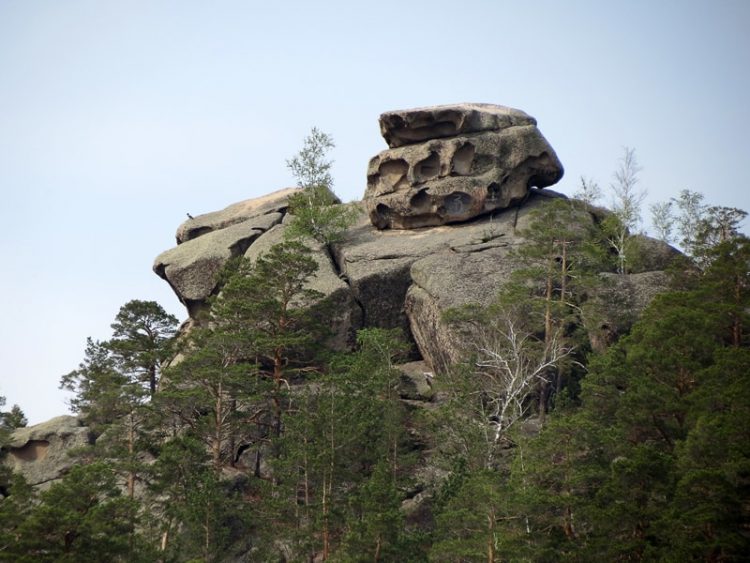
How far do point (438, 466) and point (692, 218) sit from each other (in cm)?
2317

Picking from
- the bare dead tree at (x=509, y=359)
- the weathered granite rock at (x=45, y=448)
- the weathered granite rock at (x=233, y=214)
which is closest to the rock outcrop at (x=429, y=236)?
the weathered granite rock at (x=233, y=214)

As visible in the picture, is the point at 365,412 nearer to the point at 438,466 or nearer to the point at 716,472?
the point at 438,466

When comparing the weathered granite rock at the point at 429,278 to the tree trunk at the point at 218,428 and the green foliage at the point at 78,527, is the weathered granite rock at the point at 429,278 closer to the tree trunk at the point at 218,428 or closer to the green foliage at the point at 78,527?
the tree trunk at the point at 218,428

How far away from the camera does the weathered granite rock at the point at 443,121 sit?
47812 mm

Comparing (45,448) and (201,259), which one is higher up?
(201,259)

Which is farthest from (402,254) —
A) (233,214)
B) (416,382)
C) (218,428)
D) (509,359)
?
(233,214)

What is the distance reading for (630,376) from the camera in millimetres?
27984

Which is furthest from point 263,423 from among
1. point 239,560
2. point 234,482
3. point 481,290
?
point 481,290

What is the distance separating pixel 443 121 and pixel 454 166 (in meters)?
2.66

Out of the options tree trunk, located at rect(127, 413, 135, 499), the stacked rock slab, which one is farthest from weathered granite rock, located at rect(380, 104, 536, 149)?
tree trunk, located at rect(127, 413, 135, 499)

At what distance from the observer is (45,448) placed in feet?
141

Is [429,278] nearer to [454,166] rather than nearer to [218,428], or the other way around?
[454,166]

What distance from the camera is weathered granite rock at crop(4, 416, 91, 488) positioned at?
41688 mm

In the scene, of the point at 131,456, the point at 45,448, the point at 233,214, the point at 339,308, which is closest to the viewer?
the point at 131,456
